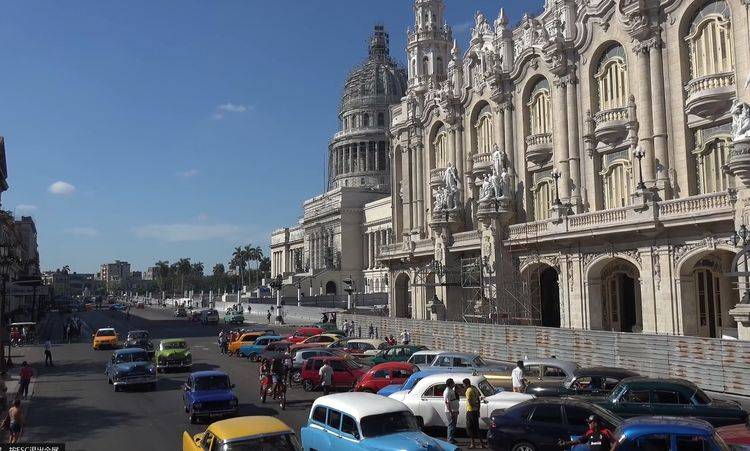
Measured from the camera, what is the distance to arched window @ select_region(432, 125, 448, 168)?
56109mm

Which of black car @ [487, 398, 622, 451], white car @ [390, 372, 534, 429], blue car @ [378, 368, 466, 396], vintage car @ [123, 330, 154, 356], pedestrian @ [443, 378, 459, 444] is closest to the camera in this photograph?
black car @ [487, 398, 622, 451]

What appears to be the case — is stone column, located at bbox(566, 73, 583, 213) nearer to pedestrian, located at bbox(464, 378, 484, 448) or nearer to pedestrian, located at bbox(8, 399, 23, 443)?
pedestrian, located at bbox(464, 378, 484, 448)

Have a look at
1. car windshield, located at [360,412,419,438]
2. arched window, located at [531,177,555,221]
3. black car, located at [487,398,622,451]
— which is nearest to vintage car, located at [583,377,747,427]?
black car, located at [487,398,622,451]

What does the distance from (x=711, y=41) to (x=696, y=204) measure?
8867 mm

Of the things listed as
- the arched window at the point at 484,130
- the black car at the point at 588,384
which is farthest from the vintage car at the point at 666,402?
the arched window at the point at 484,130

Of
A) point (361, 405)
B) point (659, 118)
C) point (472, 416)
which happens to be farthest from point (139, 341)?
point (659, 118)

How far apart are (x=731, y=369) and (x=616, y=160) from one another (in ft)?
61.5

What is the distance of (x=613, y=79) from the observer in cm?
3925

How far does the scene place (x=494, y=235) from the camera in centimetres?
4406

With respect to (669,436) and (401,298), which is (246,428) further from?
(401,298)

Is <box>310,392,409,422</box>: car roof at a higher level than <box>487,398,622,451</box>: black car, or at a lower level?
higher

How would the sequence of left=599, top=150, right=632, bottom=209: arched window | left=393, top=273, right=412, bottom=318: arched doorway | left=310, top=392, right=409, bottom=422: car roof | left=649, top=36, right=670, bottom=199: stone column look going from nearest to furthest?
1. left=310, top=392, right=409, bottom=422: car roof
2. left=649, top=36, right=670, bottom=199: stone column
3. left=599, top=150, right=632, bottom=209: arched window
4. left=393, top=273, right=412, bottom=318: arched doorway

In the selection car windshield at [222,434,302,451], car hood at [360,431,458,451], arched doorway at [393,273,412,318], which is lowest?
car hood at [360,431,458,451]

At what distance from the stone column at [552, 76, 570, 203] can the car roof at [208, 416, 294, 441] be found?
32415 millimetres
